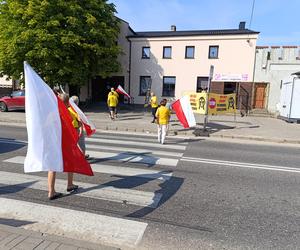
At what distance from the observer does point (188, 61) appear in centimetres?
2375

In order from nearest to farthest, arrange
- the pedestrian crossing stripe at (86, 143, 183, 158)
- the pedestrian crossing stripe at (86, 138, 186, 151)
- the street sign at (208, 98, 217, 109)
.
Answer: the pedestrian crossing stripe at (86, 143, 183, 158) < the pedestrian crossing stripe at (86, 138, 186, 151) < the street sign at (208, 98, 217, 109)

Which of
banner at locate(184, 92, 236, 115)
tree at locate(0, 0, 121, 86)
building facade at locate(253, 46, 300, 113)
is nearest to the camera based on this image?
banner at locate(184, 92, 236, 115)

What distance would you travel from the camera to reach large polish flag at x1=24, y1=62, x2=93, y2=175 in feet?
12.1

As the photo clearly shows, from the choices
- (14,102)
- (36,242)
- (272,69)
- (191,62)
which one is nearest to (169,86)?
(191,62)

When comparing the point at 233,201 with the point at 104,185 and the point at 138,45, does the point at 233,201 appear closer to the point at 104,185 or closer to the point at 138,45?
the point at 104,185

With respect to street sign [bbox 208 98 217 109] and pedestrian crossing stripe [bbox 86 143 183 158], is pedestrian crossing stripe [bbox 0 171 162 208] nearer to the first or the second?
pedestrian crossing stripe [bbox 86 143 183 158]

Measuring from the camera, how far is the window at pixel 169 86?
2445cm

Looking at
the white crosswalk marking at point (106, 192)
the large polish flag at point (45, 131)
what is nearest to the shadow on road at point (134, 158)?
the white crosswalk marking at point (106, 192)

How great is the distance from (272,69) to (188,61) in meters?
7.29

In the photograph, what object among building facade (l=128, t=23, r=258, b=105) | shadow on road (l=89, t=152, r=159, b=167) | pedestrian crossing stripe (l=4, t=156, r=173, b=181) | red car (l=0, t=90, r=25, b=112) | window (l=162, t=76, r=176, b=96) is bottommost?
pedestrian crossing stripe (l=4, t=156, r=173, b=181)

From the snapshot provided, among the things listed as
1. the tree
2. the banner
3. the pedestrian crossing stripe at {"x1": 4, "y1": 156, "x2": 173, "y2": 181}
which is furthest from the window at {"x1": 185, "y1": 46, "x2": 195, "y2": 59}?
the pedestrian crossing stripe at {"x1": 4, "y1": 156, "x2": 173, "y2": 181}

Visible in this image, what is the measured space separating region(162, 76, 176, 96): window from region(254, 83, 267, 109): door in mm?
7469

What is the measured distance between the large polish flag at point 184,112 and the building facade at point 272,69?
13.2 metres

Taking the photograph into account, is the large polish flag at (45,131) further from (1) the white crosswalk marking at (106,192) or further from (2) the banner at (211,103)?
(2) the banner at (211,103)
